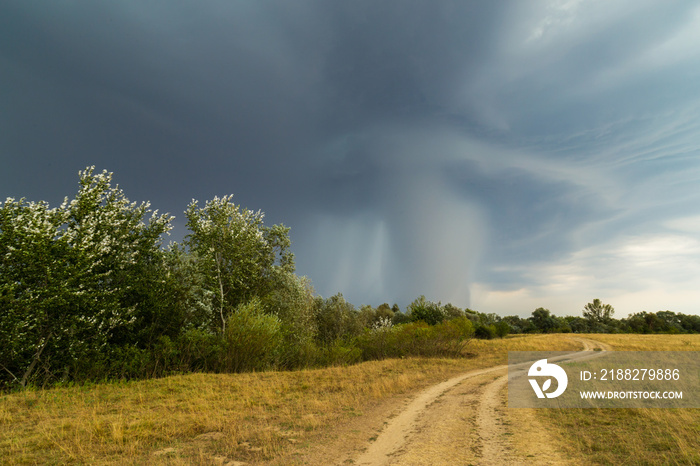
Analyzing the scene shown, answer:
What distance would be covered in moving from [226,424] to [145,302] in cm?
1465

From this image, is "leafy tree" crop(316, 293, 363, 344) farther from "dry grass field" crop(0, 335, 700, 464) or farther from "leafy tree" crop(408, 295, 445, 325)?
"dry grass field" crop(0, 335, 700, 464)

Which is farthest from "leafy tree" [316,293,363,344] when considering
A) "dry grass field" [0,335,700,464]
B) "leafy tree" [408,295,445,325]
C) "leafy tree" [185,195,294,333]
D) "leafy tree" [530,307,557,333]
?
"leafy tree" [530,307,557,333]

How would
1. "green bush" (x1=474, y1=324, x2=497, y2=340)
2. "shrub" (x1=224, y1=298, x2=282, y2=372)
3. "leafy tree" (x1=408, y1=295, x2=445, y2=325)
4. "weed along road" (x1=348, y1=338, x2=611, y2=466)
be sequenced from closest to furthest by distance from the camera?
1. "weed along road" (x1=348, y1=338, x2=611, y2=466)
2. "shrub" (x1=224, y1=298, x2=282, y2=372)
3. "leafy tree" (x1=408, y1=295, x2=445, y2=325)
4. "green bush" (x1=474, y1=324, x2=497, y2=340)

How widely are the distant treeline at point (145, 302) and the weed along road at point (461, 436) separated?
14.4m

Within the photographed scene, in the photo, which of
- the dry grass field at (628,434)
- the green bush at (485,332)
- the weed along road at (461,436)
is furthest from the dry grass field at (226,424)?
the green bush at (485,332)

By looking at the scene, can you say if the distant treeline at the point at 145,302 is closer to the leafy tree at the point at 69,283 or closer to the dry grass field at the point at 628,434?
the leafy tree at the point at 69,283

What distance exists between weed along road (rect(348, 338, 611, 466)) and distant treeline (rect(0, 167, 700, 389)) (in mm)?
14411

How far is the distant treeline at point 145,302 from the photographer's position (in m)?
15.5

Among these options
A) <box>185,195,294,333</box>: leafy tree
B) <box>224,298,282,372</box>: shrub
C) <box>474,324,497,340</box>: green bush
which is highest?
<box>185,195,294,333</box>: leafy tree

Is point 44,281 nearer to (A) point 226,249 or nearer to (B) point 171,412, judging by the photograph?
(B) point 171,412

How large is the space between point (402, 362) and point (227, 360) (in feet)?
44.1

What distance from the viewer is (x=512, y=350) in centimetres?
3728

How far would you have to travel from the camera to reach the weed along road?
765 centimetres

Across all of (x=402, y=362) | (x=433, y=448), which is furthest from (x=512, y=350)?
(x=433, y=448)
